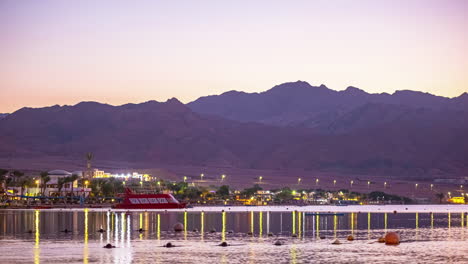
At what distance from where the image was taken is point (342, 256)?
244 feet

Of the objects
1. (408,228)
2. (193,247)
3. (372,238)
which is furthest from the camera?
(408,228)

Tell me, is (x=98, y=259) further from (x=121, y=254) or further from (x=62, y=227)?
(x=62, y=227)

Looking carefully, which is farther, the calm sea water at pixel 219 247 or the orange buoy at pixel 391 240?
the orange buoy at pixel 391 240

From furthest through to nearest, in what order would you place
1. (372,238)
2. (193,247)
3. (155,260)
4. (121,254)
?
(372,238) → (193,247) → (121,254) → (155,260)

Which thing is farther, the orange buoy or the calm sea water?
the orange buoy

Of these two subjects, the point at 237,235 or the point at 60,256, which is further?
the point at 237,235

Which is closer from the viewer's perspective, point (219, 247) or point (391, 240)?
point (219, 247)

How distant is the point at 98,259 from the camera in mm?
71375

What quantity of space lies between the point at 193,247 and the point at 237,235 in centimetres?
1893

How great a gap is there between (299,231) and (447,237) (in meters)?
19.8

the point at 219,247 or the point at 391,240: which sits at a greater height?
the point at 391,240

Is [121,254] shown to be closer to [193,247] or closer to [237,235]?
[193,247]

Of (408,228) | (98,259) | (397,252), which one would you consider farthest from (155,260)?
(408,228)

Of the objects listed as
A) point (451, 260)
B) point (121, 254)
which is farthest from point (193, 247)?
point (451, 260)
